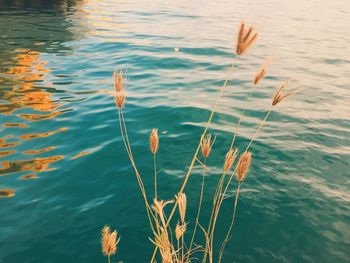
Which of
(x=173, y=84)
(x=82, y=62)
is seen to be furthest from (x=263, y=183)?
(x=82, y=62)

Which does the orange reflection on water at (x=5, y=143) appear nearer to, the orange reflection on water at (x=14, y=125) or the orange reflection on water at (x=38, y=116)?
the orange reflection on water at (x=14, y=125)

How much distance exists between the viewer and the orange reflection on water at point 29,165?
4.93m

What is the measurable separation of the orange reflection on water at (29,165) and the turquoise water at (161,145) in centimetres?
2

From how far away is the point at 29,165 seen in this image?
5.05 meters

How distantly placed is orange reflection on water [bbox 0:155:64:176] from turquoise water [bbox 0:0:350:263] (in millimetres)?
17

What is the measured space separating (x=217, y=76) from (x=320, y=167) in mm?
5220

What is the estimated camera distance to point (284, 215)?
159 inches

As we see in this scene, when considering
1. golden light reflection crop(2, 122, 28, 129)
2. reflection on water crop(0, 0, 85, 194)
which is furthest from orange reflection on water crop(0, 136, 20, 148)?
golden light reflection crop(2, 122, 28, 129)

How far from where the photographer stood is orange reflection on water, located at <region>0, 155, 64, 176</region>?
493 centimetres

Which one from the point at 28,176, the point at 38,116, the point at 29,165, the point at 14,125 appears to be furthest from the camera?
the point at 38,116

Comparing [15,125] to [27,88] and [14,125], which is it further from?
[27,88]

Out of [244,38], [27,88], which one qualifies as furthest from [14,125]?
[244,38]

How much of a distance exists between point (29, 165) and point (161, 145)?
2.28 metres

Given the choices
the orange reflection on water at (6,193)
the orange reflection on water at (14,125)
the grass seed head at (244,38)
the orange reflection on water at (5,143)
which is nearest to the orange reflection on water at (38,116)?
the orange reflection on water at (14,125)
